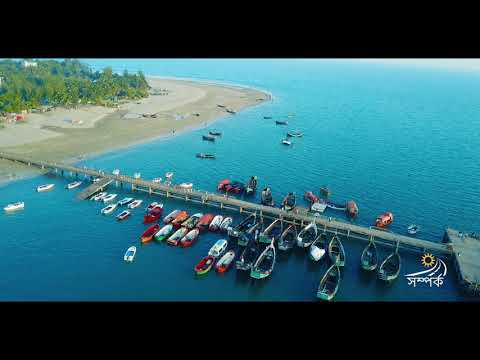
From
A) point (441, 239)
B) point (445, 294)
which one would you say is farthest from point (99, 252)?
point (441, 239)

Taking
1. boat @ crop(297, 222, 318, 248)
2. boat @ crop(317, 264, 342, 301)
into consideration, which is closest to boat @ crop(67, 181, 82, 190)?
boat @ crop(297, 222, 318, 248)

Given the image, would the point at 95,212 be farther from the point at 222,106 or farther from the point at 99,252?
the point at 222,106

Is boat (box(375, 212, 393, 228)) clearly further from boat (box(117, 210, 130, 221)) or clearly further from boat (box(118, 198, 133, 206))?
boat (box(118, 198, 133, 206))

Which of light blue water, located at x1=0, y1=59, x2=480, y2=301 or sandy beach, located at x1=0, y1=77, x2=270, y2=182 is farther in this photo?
sandy beach, located at x1=0, y1=77, x2=270, y2=182

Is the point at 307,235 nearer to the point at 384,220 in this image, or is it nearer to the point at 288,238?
the point at 288,238

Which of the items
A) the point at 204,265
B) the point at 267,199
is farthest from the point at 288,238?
the point at 204,265

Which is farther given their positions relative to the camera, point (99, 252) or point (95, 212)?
point (95, 212)
